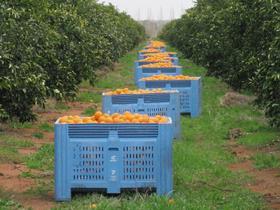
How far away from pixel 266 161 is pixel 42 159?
3.13m

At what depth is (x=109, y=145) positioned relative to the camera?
22.8ft

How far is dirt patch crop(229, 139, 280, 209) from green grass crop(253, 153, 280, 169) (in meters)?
0.10

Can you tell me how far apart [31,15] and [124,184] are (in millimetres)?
4458

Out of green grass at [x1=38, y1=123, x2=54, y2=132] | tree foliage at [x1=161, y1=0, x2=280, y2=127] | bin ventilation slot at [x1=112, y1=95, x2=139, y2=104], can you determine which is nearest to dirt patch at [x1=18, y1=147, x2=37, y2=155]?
bin ventilation slot at [x1=112, y1=95, x2=139, y2=104]

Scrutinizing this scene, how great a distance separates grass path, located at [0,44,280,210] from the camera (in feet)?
21.6

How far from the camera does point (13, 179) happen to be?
26.9 ft

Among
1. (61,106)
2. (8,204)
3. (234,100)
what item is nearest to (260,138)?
(234,100)

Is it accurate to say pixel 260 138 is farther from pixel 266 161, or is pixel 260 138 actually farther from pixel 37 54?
pixel 37 54

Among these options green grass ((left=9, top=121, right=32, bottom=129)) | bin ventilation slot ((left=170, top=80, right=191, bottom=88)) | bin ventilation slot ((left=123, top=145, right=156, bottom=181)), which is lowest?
green grass ((left=9, top=121, right=32, bottom=129))

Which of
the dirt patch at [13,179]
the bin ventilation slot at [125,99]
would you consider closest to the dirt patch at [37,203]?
the dirt patch at [13,179]

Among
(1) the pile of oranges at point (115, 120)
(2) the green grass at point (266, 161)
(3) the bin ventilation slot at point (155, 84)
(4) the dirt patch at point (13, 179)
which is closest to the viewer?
(1) the pile of oranges at point (115, 120)

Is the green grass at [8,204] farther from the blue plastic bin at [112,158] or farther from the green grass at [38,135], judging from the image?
the green grass at [38,135]

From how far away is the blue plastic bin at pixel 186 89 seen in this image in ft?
46.7

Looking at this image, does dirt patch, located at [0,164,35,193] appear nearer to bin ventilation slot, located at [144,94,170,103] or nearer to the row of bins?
the row of bins
